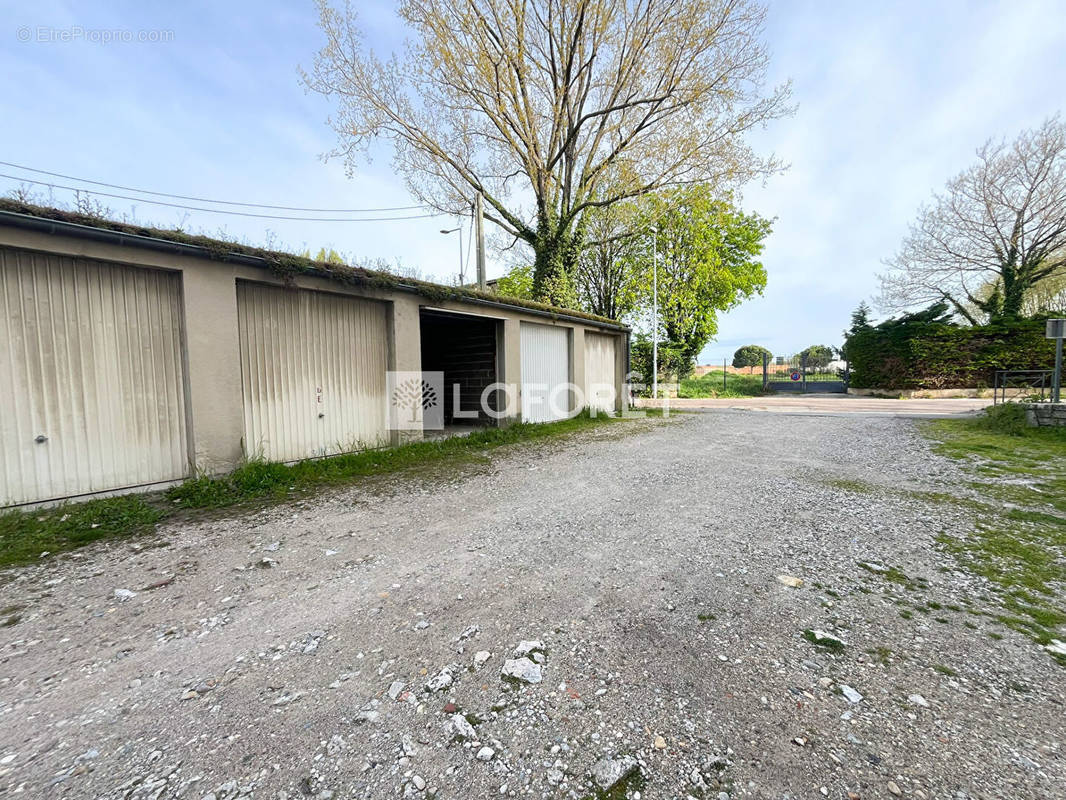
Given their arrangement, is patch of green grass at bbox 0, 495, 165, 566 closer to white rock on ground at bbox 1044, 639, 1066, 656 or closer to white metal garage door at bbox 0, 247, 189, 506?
white metal garage door at bbox 0, 247, 189, 506

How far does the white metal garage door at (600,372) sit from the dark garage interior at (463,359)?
3.30 meters

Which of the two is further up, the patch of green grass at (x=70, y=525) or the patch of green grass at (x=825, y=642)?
the patch of green grass at (x=70, y=525)

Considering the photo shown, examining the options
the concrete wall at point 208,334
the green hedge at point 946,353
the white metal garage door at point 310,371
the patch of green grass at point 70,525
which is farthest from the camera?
the green hedge at point 946,353

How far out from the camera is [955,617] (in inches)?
85.1

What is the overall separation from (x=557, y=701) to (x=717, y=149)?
15664 mm

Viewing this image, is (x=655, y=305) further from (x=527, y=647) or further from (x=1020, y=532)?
(x=527, y=647)

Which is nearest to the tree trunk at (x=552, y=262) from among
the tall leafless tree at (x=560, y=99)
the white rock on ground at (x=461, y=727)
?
the tall leafless tree at (x=560, y=99)

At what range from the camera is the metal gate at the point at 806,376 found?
21.0 metres

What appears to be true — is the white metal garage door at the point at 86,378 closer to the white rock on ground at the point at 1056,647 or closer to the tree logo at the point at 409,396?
the tree logo at the point at 409,396

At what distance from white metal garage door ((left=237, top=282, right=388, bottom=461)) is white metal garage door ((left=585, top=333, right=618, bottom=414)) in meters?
6.27

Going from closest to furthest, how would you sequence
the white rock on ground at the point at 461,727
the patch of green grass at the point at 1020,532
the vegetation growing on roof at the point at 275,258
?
the white rock on ground at the point at 461,727
the patch of green grass at the point at 1020,532
the vegetation growing on roof at the point at 275,258

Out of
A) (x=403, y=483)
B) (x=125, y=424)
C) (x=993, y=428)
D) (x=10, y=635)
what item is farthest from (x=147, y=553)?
(x=993, y=428)

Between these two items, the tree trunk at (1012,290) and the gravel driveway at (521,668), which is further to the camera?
the tree trunk at (1012,290)

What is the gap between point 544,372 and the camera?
1017cm
